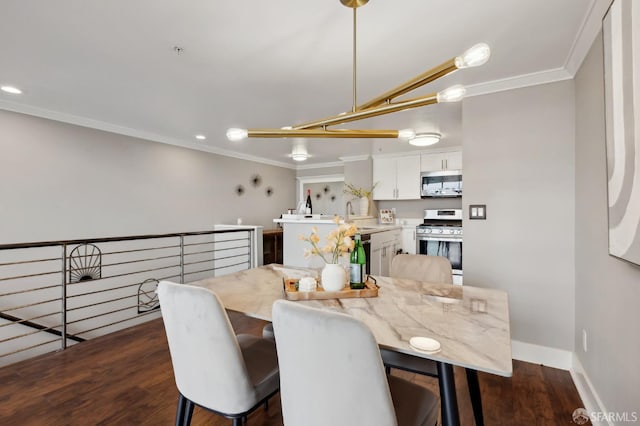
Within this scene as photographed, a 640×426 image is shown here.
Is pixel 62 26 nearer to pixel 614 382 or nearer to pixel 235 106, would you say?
pixel 235 106

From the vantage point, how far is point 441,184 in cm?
468

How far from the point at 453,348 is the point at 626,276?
3.41 ft

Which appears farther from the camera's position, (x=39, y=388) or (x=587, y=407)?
(x=39, y=388)

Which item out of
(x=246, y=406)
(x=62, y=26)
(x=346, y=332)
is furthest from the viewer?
(x=62, y=26)

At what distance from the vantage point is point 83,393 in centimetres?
190

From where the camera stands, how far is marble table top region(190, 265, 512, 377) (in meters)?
0.92

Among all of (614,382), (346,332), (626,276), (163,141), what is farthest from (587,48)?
(163,141)

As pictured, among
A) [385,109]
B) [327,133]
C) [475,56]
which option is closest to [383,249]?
[327,133]

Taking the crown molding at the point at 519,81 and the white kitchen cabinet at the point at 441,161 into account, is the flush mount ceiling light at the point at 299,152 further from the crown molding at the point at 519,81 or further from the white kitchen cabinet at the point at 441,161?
the crown molding at the point at 519,81

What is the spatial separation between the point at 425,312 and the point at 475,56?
101cm

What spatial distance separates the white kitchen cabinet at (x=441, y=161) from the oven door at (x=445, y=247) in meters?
1.12

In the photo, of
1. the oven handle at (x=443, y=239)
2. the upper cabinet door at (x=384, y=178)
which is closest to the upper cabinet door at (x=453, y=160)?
the upper cabinet door at (x=384, y=178)

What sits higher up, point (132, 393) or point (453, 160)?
point (453, 160)

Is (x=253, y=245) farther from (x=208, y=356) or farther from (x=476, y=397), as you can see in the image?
(x=476, y=397)
